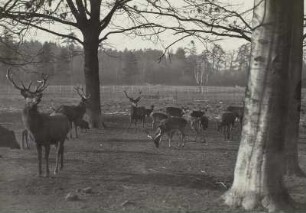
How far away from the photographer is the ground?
336 inches

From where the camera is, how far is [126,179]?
10.8 meters

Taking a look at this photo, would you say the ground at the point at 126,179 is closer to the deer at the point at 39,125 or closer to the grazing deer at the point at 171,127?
the grazing deer at the point at 171,127

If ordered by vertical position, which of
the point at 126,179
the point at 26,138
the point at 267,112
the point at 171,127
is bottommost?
the point at 126,179

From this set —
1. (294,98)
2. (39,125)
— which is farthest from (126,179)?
(294,98)

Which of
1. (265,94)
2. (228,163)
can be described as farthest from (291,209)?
(228,163)

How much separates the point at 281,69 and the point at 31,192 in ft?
16.2

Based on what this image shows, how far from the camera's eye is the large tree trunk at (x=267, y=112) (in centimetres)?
825

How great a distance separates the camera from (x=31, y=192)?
9445 millimetres

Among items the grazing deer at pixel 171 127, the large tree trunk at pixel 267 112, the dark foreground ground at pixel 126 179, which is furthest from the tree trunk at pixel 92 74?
the large tree trunk at pixel 267 112

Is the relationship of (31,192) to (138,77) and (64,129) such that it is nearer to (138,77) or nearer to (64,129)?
(64,129)

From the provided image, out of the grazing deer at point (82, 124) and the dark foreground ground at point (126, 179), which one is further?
the grazing deer at point (82, 124)

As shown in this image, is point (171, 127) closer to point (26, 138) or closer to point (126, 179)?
point (26, 138)

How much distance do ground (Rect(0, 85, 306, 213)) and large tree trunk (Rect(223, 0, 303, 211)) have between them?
0.35 m

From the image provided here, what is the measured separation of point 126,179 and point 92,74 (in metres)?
11.0
